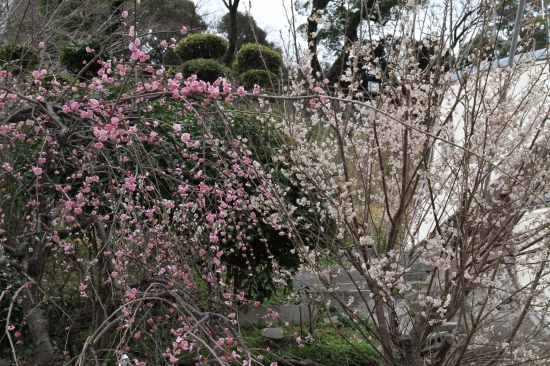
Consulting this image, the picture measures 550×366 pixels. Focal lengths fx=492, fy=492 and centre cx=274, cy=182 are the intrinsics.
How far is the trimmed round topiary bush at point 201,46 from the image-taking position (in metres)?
10.4

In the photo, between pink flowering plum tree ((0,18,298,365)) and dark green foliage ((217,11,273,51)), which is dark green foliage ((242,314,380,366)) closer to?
pink flowering plum tree ((0,18,298,365))

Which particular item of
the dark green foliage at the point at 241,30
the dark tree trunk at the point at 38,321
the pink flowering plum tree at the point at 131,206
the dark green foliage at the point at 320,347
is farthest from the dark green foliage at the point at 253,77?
the dark green foliage at the point at 241,30

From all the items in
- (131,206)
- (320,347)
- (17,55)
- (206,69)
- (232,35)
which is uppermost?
(232,35)

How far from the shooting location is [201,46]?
416 inches

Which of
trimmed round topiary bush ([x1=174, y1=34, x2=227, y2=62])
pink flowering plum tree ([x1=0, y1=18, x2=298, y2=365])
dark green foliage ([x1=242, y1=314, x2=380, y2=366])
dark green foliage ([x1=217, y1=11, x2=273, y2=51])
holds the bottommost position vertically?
dark green foliage ([x1=242, y1=314, x2=380, y2=366])

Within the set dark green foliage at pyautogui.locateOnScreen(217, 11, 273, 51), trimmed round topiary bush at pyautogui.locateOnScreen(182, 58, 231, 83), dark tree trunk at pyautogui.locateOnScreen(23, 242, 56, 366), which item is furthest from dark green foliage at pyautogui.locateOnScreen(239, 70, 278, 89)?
dark green foliage at pyautogui.locateOnScreen(217, 11, 273, 51)

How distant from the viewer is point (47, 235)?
245 centimetres

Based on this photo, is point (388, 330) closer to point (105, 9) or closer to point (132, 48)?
point (132, 48)

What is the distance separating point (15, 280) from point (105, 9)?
6.93 meters

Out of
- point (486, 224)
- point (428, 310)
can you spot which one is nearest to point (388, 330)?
point (428, 310)

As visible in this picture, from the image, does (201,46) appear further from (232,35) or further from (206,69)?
(232,35)

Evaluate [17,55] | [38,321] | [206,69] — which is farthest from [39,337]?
[206,69]

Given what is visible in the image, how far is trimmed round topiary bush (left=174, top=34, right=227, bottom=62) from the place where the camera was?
1045cm

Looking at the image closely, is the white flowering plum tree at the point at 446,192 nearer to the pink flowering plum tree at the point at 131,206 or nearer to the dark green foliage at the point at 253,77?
the pink flowering plum tree at the point at 131,206
